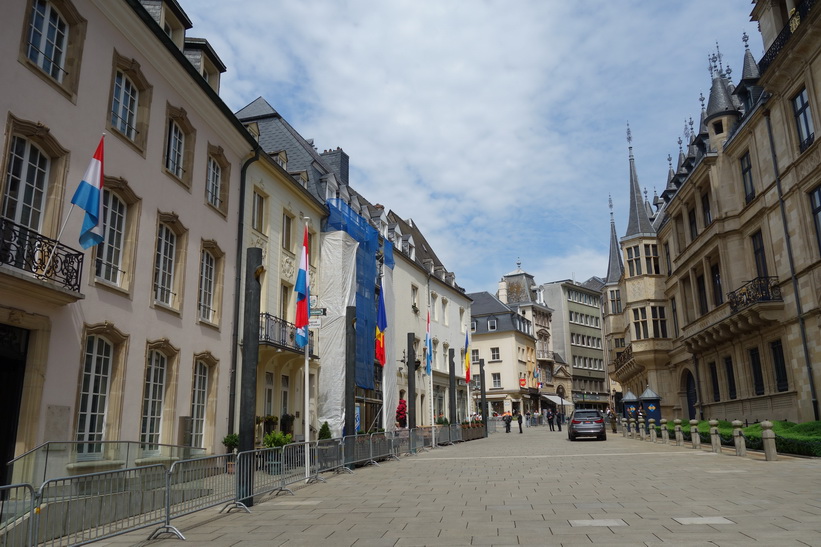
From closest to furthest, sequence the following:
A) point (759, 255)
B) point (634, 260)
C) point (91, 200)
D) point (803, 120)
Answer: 1. point (91, 200)
2. point (803, 120)
3. point (759, 255)
4. point (634, 260)

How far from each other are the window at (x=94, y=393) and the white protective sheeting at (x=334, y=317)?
12.7m

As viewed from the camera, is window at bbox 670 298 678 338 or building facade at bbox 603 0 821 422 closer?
building facade at bbox 603 0 821 422

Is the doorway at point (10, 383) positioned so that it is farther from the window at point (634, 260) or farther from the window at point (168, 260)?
the window at point (634, 260)

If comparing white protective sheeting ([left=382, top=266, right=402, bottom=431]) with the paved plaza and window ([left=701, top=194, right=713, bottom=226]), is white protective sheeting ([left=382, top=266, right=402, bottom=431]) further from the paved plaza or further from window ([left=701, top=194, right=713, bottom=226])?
the paved plaza

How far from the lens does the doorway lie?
393 inches

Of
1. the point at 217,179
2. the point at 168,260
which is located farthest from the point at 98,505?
the point at 217,179

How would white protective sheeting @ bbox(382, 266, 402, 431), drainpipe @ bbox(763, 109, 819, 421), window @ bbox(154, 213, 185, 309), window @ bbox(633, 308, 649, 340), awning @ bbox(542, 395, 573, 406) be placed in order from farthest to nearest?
awning @ bbox(542, 395, 573, 406) < window @ bbox(633, 308, 649, 340) < white protective sheeting @ bbox(382, 266, 402, 431) < drainpipe @ bbox(763, 109, 819, 421) < window @ bbox(154, 213, 185, 309)

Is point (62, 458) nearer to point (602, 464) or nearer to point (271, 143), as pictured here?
point (602, 464)

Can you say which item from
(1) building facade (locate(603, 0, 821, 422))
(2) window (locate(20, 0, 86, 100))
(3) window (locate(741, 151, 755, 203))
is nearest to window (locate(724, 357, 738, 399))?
(1) building facade (locate(603, 0, 821, 422))

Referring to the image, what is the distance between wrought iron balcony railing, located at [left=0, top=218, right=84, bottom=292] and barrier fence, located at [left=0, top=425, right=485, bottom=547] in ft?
12.1

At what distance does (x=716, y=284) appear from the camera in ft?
95.8

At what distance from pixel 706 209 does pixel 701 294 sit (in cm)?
453

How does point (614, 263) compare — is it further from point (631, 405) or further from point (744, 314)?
point (744, 314)

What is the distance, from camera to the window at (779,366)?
2223 centimetres
